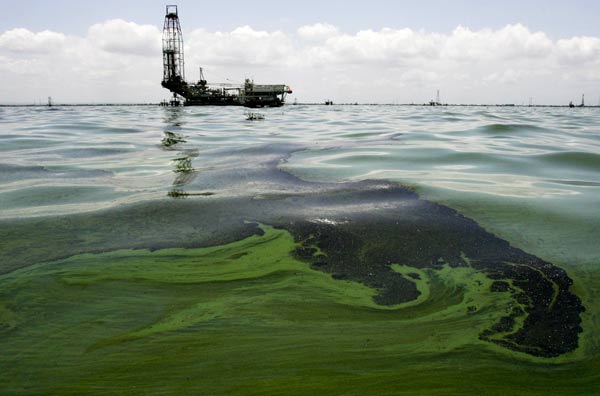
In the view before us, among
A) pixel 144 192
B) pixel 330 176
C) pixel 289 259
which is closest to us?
pixel 289 259

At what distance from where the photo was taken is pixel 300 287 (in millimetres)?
2871

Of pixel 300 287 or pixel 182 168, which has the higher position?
pixel 182 168

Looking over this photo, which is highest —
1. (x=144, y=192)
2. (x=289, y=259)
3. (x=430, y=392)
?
(x=144, y=192)

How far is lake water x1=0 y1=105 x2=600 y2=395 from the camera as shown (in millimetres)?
1904

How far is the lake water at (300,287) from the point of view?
6.25ft

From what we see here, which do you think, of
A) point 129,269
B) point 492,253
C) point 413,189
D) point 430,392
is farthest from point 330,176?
point 430,392

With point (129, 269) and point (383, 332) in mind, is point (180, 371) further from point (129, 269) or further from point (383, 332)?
point (129, 269)

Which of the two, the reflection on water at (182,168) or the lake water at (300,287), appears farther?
the reflection on water at (182,168)

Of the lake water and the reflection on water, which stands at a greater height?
the reflection on water

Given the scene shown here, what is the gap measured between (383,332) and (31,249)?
315 cm

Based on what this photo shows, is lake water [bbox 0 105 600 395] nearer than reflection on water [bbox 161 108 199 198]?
Yes

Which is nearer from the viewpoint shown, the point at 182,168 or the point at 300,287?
the point at 300,287

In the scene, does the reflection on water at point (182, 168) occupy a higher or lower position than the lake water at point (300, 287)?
higher

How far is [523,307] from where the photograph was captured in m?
2.52
